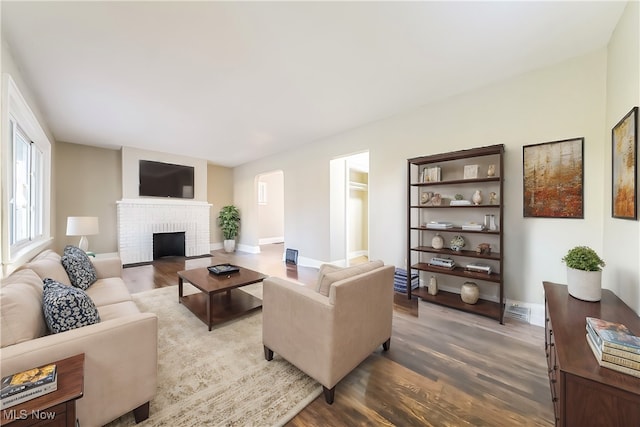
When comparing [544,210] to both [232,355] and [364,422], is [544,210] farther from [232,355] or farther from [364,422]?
[232,355]

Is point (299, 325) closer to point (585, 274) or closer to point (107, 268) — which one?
point (585, 274)

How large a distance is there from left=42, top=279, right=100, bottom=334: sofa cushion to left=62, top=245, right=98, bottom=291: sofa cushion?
117 cm

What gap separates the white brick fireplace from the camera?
555 centimetres

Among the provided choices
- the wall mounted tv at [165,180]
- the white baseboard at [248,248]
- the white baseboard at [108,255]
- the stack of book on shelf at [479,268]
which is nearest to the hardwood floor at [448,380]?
the stack of book on shelf at [479,268]

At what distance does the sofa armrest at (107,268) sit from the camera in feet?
9.37

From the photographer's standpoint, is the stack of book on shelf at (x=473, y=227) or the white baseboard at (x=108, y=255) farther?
the white baseboard at (x=108, y=255)

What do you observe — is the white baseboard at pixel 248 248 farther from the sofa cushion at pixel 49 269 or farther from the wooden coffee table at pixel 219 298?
the sofa cushion at pixel 49 269

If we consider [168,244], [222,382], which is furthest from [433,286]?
[168,244]

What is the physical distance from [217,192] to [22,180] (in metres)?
4.65

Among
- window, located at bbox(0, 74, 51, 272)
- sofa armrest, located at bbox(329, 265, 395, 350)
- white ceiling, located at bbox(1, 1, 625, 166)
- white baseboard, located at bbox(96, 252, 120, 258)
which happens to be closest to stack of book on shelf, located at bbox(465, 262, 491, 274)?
sofa armrest, located at bbox(329, 265, 395, 350)

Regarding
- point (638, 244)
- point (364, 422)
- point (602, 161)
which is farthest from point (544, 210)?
point (364, 422)

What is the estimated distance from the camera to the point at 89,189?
5.53m

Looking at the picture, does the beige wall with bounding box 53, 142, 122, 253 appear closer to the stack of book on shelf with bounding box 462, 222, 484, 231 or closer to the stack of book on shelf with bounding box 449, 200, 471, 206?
the stack of book on shelf with bounding box 449, 200, 471, 206

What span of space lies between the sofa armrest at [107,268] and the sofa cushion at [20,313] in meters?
1.58
